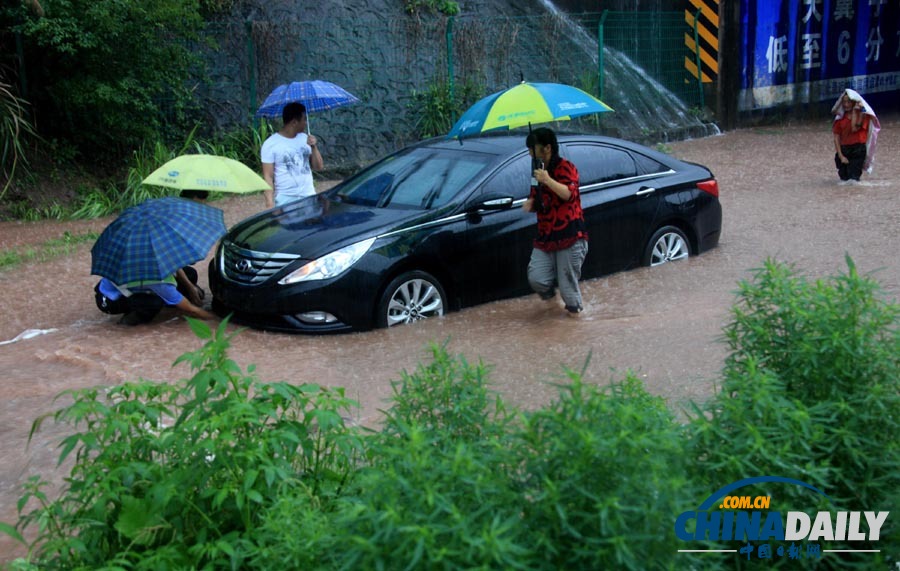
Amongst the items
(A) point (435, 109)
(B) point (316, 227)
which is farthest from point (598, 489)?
(A) point (435, 109)

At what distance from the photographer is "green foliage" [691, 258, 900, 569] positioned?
10.3ft

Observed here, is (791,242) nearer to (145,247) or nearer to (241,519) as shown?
(145,247)

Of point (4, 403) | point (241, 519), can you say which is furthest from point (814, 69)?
point (241, 519)

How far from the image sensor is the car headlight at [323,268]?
758cm

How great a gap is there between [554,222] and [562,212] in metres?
0.10

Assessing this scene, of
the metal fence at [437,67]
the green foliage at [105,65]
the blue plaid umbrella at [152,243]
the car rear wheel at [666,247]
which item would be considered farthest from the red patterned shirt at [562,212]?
the metal fence at [437,67]

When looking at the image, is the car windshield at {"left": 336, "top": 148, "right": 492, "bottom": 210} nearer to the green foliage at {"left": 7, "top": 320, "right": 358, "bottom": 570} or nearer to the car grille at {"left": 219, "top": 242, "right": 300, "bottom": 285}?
the car grille at {"left": 219, "top": 242, "right": 300, "bottom": 285}

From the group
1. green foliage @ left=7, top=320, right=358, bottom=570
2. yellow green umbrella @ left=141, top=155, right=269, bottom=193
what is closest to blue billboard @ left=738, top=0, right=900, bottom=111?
yellow green umbrella @ left=141, top=155, right=269, bottom=193

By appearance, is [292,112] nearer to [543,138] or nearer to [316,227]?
[316,227]

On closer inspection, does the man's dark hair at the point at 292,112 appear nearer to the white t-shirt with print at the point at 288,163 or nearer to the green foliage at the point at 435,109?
the white t-shirt with print at the point at 288,163

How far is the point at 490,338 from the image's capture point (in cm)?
765

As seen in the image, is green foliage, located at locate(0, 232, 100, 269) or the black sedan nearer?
the black sedan

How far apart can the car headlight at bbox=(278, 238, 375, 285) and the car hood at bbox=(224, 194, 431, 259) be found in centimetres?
6

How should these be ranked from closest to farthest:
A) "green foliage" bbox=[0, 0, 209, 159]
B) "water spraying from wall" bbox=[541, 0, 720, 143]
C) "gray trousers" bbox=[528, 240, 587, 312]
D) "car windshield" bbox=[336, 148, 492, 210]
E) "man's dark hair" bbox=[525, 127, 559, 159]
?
"man's dark hair" bbox=[525, 127, 559, 159] → "gray trousers" bbox=[528, 240, 587, 312] → "car windshield" bbox=[336, 148, 492, 210] → "green foliage" bbox=[0, 0, 209, 159] → "water spraying from wall" bbox=[541, 0, 720, 143]
